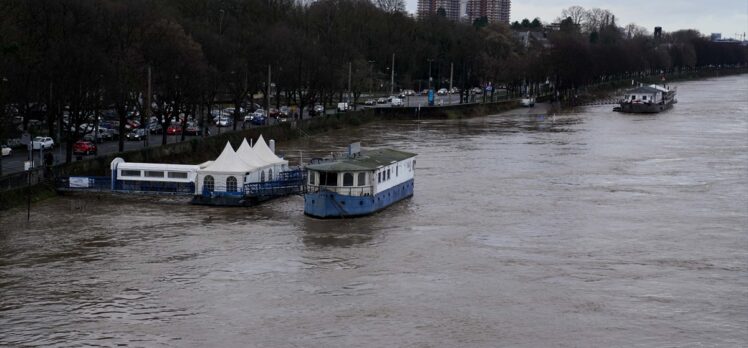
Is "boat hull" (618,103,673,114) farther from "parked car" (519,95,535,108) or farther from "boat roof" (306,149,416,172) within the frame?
"boat roof" (306,149,416,172)

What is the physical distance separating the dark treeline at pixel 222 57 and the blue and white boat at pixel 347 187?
12.7m

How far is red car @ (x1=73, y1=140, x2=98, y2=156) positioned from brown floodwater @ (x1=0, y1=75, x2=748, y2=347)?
808 centimetres

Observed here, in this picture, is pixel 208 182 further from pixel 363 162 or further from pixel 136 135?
pixel 136 135

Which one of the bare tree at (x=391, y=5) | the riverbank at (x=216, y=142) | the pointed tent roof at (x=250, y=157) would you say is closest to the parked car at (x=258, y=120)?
the riverbank at (x=216, y=142)

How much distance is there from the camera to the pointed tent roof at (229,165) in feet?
145

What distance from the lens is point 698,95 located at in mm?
149500

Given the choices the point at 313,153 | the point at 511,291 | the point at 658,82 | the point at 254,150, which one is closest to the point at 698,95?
the point at 658,82

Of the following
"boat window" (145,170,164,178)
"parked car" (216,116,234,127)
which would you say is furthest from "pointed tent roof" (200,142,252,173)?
"parked car" (216,116,234,127)

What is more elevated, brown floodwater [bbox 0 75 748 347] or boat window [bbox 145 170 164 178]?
boat window [bbox 145 170 164 178]

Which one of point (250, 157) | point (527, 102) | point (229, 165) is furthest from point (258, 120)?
point (527, 102)

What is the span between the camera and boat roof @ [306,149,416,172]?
41250mm

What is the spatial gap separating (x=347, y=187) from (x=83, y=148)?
56.3 feet

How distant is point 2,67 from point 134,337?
2399cm

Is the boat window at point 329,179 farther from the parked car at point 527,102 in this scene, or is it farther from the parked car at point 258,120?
the parked car at point 527,102
